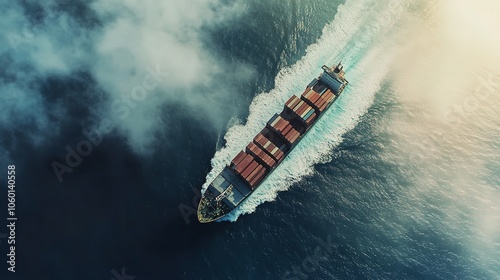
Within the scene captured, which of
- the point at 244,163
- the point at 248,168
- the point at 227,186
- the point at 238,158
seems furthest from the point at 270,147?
the point at 227,186

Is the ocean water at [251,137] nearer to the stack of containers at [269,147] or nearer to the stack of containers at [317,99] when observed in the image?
the stack of containers at [269,147]

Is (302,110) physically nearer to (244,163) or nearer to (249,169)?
(244,163)

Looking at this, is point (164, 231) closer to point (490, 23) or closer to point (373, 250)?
point (373, 250)

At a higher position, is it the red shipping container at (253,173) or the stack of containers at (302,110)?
the stack of containers at (302,110)

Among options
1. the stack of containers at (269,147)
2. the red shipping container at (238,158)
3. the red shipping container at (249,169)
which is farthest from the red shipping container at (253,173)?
the red shipping container at (238,158)

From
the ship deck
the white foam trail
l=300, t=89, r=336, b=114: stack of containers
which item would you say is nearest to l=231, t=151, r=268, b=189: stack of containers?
the ship deck

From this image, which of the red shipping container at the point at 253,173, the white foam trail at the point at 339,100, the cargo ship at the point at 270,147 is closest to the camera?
the cargo ship at the point at 270,147

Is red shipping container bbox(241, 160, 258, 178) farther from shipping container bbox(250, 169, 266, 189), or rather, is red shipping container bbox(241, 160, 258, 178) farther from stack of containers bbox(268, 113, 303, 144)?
stack of containers bbox(268, 113, 303, 144)
